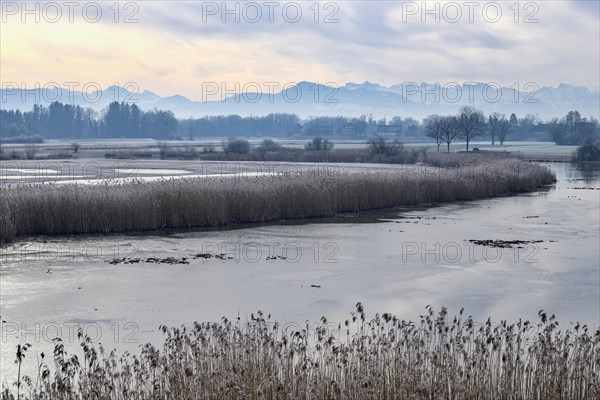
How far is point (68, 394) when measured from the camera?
750 cm

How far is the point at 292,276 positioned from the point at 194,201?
9510 mm

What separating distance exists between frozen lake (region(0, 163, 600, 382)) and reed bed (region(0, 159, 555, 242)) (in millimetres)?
1242

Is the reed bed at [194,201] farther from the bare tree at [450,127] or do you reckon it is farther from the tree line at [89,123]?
the tree line at [89,123]

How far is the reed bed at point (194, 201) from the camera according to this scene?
76.3 ft

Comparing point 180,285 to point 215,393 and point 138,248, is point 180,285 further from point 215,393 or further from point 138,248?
point 215,393

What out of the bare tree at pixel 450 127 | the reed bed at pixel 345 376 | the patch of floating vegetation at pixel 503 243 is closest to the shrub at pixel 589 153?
the bare tree at pixel 450 127

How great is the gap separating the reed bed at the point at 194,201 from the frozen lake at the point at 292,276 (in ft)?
4.07

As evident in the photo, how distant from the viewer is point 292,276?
16.6m

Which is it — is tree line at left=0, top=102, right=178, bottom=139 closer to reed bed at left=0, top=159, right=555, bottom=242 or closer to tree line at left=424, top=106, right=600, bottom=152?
tree line at left=424, top=106, right=600, bottom=152

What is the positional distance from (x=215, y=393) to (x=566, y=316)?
24.0 feet

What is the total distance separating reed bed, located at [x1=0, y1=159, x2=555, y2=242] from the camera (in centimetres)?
2327

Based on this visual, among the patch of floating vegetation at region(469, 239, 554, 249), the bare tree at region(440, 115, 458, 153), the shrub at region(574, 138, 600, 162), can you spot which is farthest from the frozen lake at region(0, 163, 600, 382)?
the bare tree at region(440, 115, 458, 153)

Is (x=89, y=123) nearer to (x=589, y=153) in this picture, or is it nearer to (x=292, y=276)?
(x=589, y=153)

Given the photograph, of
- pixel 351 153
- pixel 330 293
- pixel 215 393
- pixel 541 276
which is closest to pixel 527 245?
pixel 541 276
